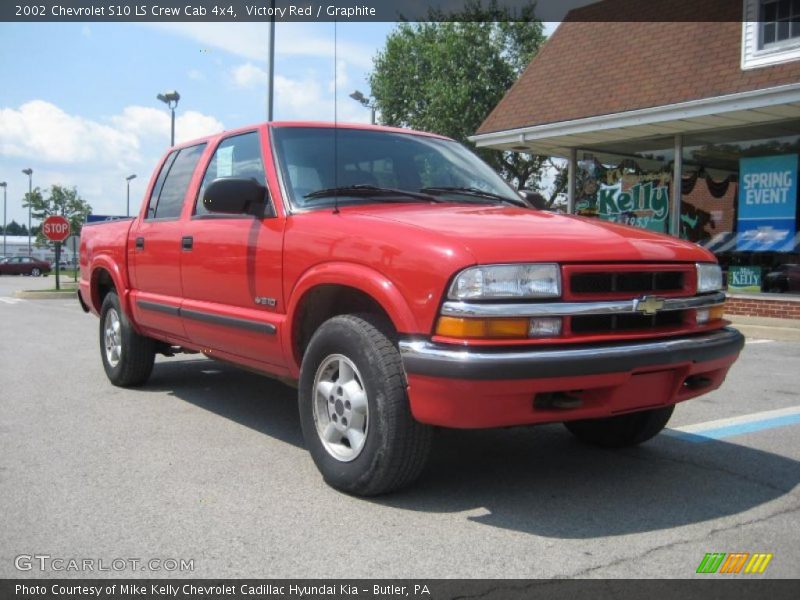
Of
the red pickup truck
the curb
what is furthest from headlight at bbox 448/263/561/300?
the curb

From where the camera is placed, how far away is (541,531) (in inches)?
126

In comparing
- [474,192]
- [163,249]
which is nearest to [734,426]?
[474,192]

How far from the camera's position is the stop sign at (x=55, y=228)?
885 inches

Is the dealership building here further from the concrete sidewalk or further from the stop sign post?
the stop sign post

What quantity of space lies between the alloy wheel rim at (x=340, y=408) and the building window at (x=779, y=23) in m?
10.2

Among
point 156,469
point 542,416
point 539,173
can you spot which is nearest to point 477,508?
point 542,416

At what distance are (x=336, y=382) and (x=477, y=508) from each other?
895mm

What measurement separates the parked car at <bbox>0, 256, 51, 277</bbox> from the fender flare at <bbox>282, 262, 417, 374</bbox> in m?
48.6

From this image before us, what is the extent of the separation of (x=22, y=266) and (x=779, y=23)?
46.3 meters

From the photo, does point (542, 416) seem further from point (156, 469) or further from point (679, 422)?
point (679, 422)

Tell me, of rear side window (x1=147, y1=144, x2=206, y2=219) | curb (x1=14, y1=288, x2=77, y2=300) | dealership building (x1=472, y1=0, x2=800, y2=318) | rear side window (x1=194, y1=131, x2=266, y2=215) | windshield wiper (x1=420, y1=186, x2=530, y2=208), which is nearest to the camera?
windshield wiper (x1=420, y1=186, x2=530, y2=208)

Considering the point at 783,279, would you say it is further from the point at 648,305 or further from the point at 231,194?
the point at 231,194

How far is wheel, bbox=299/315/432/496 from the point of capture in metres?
3.36

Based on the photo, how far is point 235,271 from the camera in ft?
14.8
